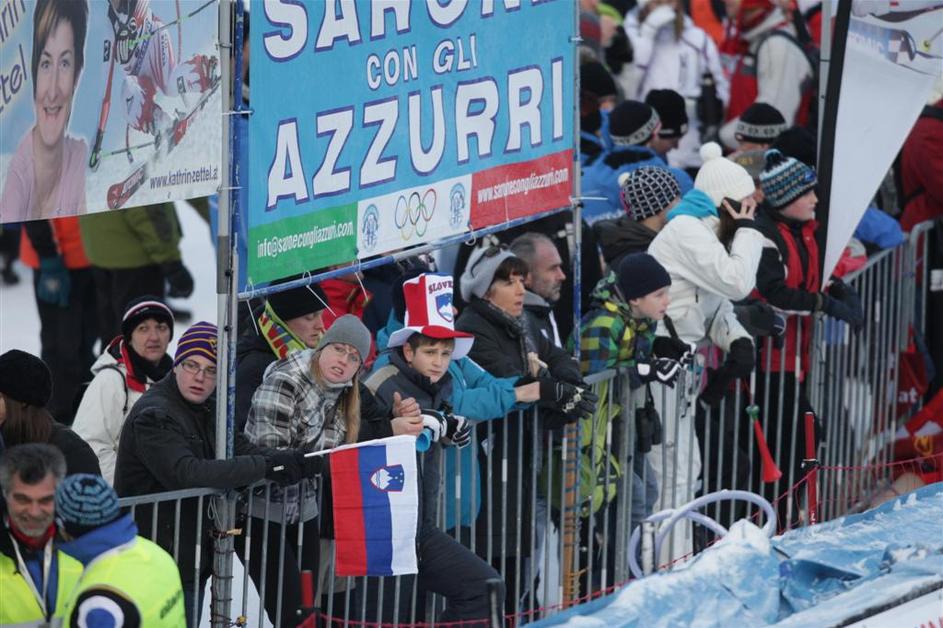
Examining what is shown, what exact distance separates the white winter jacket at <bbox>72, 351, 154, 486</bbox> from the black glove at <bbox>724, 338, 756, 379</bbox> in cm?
290

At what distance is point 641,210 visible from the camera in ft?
30.4

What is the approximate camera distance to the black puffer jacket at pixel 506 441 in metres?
7.73

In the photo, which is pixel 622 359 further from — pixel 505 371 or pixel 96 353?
pixel 96 353

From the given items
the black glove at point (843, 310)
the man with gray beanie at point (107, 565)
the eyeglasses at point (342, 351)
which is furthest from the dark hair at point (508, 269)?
the man with gray beanie at point (107, 565)

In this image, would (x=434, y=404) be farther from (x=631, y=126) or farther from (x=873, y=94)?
(x=631, y=126)

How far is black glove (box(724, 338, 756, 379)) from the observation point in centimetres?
879

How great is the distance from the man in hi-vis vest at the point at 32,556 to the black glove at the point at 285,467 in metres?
1.14

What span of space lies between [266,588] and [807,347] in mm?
3870

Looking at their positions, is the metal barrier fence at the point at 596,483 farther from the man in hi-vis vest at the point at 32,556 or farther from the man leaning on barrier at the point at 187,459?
the man in hi-vis vest at the point at 32,556

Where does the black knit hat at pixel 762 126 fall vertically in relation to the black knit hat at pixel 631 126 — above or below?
below

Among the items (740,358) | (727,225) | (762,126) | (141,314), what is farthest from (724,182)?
(141,314)

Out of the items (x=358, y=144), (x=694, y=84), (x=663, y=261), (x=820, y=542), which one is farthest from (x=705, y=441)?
(x=694, y=84)

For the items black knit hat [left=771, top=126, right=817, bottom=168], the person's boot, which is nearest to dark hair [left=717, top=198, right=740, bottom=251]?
black knit hat [left=771, top=126, right=817, bottom=168]

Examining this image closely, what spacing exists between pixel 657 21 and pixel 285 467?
349 inches
